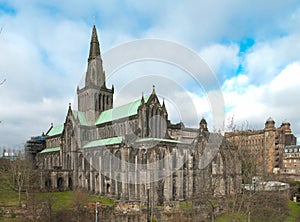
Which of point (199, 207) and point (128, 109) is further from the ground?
point (128, 109)

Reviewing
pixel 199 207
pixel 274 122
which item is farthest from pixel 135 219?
pixel 274 122

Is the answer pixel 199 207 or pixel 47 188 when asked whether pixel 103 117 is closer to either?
pixel 47 188

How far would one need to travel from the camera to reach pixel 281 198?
152 feet

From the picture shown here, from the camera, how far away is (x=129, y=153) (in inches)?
2299

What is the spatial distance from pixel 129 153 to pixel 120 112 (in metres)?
15.6

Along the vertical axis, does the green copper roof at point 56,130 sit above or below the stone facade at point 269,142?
above

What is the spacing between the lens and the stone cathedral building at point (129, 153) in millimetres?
55781

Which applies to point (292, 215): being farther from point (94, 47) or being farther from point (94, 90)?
point (94, 47)

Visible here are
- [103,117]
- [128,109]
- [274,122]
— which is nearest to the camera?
[128,109]

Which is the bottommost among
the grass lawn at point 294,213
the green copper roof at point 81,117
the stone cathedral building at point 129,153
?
the grass lawn at point 294,213

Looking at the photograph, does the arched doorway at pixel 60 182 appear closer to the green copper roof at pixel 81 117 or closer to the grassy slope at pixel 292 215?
the green copper roof at pixel 81 117

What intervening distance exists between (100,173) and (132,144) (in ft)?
39.6

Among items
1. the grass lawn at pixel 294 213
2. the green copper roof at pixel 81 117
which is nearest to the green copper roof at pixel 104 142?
the green copper roof at pixel 81 117

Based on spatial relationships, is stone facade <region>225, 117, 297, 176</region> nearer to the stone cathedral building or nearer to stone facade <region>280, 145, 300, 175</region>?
stone facade <region>280, 145, 300, 175</region>
